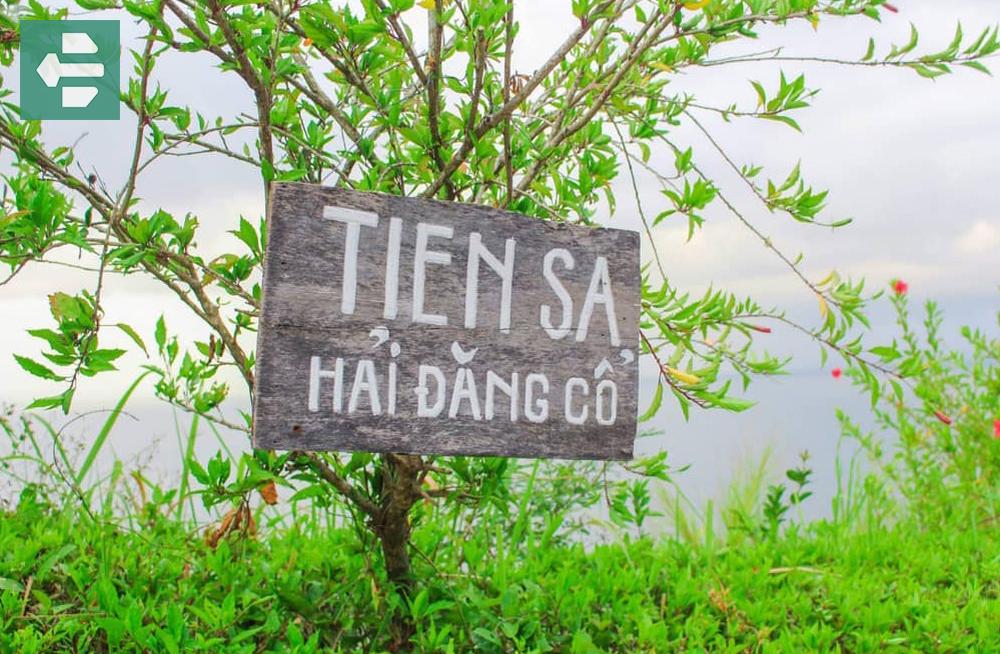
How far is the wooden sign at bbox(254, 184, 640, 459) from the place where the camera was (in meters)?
2.11

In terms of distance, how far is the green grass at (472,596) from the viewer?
275 cm

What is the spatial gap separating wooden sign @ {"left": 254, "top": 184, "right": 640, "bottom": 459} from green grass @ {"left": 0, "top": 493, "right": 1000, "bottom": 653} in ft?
2.36

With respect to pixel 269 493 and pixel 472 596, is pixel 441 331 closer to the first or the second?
pixel 269 493

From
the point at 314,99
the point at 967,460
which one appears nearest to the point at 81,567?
the point at 314,99

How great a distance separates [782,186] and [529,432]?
95cm

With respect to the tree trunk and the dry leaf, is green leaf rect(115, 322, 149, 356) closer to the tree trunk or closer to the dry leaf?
the dry leaf

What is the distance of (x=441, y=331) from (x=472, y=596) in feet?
3.44

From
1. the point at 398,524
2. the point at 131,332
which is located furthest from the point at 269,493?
the point at 131,332

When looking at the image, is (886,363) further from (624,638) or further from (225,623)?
(225,623)

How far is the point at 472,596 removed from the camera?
2.93 metres

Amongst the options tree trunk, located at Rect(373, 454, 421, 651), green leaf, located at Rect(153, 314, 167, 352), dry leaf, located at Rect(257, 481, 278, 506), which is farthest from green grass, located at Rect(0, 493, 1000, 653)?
green leaf, located at Rect(153, 314, 167, 352)

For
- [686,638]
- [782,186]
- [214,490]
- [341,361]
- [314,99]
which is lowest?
[686,638]

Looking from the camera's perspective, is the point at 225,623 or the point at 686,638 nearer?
the point at 225,623

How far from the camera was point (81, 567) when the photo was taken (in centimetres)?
304
